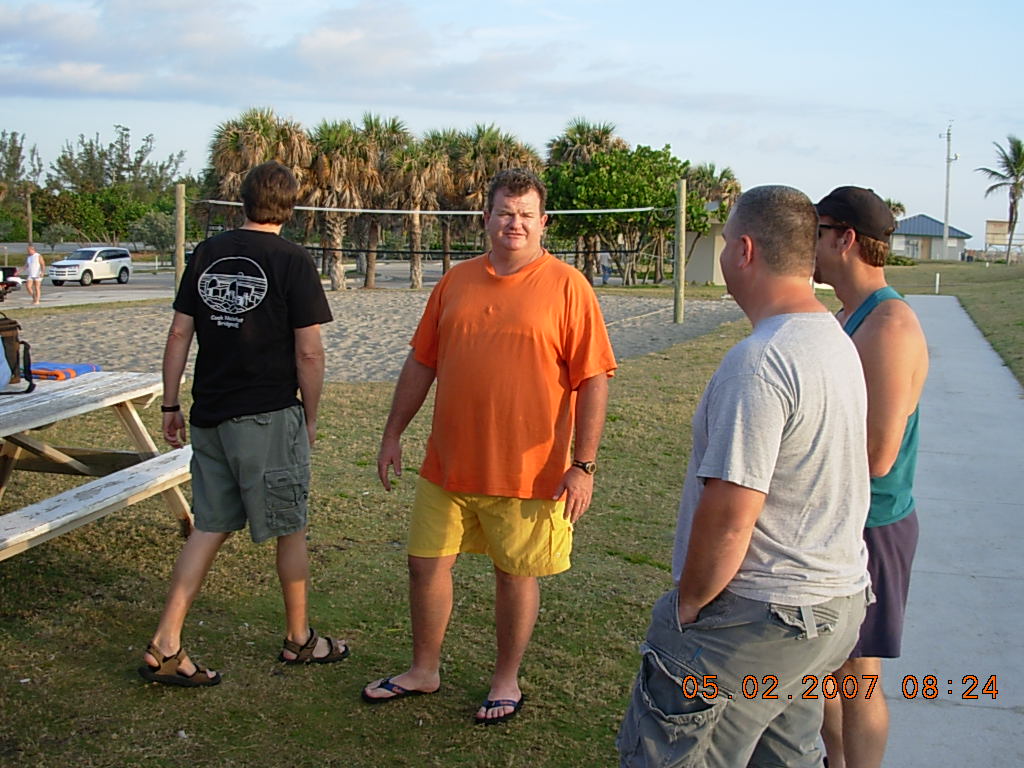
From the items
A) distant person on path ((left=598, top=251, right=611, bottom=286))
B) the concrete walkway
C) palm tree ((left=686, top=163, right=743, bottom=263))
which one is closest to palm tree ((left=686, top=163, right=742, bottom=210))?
palm tree ((left=686, top=163, right=743, bottom=263))

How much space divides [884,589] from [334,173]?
34769 millimetres

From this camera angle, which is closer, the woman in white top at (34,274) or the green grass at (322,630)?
the green grass at (322,630)

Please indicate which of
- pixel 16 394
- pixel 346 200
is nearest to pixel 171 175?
pixel 346 200

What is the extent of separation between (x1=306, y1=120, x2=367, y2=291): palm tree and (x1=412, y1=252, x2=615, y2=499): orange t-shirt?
3257 centimetres

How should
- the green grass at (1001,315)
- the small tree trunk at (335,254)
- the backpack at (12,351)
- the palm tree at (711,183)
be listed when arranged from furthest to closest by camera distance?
1. the palm tree at (711,183)
2. the small tree trunk at (335,254)
3. the green grass at (1001,315)
4. the backpack at (12,351)

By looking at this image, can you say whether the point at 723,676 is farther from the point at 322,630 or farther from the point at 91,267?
the point at 91,267

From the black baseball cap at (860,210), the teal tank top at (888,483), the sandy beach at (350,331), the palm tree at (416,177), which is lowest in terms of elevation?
the sandy beach at (350,331)

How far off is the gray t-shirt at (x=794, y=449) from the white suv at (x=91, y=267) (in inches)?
1525

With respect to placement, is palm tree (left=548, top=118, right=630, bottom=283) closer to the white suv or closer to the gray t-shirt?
the white suv

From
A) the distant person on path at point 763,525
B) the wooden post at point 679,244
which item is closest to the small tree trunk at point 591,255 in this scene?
the wooden post at point 679,244

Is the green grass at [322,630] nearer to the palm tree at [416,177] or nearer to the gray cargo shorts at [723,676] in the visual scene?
the gray cargo shorts at [723,676]

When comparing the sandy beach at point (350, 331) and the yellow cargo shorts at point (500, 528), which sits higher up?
the yellow cargo shorts at point (500, 528)

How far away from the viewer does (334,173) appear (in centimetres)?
3578

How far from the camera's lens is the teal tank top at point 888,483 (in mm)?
2744
